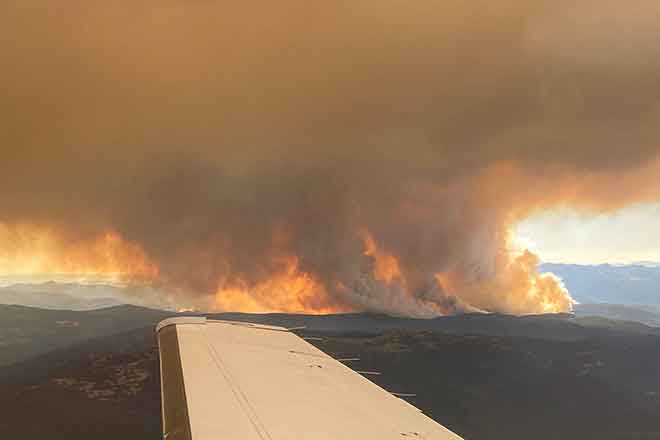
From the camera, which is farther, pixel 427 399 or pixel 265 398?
pixel 427 399

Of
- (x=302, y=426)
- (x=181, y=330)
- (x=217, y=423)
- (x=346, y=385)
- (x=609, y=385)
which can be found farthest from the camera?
(x=609, y=385)

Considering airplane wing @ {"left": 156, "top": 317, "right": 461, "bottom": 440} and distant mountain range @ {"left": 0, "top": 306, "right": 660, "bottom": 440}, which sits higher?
airplane wing @ {"left": 156, "top": 317, "right": 461, "bottom": 440}

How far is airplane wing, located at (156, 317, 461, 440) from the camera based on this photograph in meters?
7.96

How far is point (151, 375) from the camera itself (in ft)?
532

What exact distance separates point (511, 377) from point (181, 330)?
20395 centimetres

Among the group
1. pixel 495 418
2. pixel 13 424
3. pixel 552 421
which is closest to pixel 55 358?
pixel 13 424

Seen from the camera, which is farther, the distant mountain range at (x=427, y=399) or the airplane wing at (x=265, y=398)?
the distant mountain range at (x=427, y=399)

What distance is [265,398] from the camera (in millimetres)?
10359

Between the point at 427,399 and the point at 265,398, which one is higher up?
the point at 265,398

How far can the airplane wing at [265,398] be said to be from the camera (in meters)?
7.96

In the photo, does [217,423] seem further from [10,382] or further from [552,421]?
[10,382]

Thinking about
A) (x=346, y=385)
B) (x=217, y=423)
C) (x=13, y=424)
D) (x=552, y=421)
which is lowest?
(x=552, y=421)

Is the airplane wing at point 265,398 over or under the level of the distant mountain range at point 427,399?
over

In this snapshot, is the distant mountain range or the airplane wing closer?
the airplane wing
